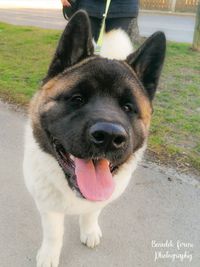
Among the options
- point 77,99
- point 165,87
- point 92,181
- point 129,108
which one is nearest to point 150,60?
point 129,108

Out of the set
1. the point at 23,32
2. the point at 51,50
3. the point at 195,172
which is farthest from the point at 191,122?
the point at 23,32

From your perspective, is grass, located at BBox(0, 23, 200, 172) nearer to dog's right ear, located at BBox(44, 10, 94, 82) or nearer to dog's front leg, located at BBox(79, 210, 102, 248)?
dog's front leg, located at BBox(79, 210, 102, 248)

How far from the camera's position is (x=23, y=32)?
10.1 m

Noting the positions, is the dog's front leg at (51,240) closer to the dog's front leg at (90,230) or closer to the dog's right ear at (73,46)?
the dog's front leg at (90,230)

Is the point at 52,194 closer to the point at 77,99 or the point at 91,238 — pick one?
the point at 91,238

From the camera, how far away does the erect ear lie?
8.78 feet

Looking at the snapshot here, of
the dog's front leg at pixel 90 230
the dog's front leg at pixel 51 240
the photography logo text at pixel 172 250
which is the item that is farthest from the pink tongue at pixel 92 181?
the photography logo text at pixel 172 250

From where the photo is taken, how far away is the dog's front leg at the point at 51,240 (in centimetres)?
279

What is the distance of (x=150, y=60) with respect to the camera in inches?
109

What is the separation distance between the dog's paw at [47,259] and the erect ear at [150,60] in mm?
1284

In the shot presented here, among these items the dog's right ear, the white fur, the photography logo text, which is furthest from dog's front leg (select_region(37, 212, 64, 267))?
the dog's right ear

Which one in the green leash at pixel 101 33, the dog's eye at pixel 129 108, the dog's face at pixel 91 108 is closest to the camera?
the dog's face at pixel 91 108

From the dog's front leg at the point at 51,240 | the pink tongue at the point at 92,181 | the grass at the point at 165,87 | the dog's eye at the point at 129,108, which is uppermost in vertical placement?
the dog's eye at the point at 129,108

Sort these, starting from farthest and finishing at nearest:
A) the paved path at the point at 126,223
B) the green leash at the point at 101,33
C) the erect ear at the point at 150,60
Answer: the green leash at the point at 101,33 → the paved path at the point at 126,223 → the erect ear at the point at 150,60
